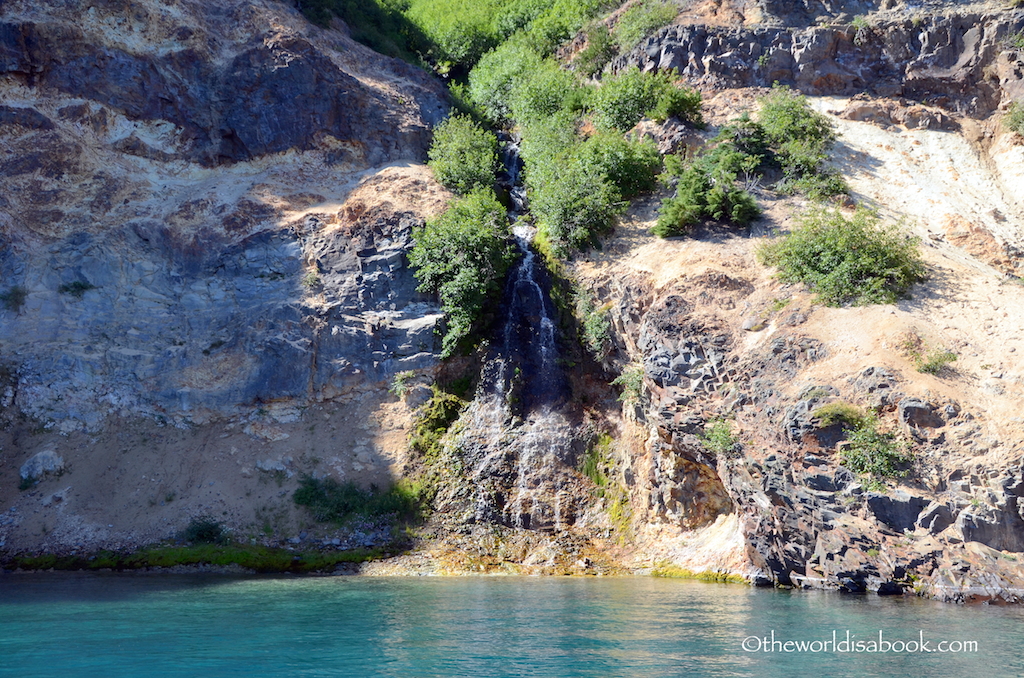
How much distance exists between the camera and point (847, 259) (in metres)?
19.5

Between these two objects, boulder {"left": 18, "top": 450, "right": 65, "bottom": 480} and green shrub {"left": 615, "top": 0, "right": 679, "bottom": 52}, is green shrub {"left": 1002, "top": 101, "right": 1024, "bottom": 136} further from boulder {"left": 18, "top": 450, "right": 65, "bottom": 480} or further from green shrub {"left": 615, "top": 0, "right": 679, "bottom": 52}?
boulder {"left": 18, "top": 450, "right": 65, "bottom": 480}

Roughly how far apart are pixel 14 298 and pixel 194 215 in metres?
6.05

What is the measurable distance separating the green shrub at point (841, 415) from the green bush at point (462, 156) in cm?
1495

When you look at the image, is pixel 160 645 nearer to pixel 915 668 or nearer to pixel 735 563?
pixel 915 668

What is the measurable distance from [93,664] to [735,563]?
13529 mm

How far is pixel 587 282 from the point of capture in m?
23.1

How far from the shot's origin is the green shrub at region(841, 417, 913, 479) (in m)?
15.1

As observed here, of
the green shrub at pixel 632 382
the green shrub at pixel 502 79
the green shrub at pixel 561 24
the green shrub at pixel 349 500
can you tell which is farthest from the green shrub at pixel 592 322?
the green shrub at pixel 561 24

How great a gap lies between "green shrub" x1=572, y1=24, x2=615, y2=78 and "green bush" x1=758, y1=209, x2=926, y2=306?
570 inches

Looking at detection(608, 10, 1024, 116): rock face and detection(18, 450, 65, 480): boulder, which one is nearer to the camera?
detection(18, 450, 65, 480): boulder

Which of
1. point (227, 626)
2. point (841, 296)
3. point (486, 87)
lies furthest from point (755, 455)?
point (486, 87)

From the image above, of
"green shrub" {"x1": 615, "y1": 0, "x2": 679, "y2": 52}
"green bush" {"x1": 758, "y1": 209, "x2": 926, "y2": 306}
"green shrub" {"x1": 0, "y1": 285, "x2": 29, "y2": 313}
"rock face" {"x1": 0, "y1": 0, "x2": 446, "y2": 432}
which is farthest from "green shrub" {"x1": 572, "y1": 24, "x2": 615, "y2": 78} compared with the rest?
"green shrub" {"x1": 0, "y1": 285, "x2": 29, "y2": 313}

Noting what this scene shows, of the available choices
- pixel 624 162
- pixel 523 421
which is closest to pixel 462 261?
pixel 523 421

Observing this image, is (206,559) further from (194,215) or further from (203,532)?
(194,215)
